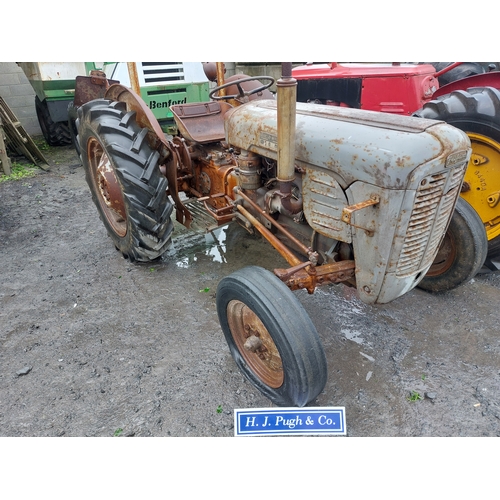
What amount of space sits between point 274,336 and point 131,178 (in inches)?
62.3

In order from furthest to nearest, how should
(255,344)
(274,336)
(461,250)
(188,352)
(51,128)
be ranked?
(51,128), (461,250), (188,352), (255,344), (274,336)

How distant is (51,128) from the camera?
6.85 meters

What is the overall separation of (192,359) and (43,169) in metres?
4.85

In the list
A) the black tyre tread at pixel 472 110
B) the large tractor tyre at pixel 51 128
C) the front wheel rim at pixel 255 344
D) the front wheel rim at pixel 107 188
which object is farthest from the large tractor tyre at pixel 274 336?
the large tractor tyre at pixel 51 128

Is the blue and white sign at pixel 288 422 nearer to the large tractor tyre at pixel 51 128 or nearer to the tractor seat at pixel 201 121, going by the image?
the tractor seat at pixel 201 121

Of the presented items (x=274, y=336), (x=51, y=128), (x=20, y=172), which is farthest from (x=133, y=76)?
(x=51, y=128)

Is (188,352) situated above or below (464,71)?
below

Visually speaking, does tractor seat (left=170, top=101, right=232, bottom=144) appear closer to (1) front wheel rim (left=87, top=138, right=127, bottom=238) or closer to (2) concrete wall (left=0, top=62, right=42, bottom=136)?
(1) front wheel rim (left=87, top=138, right=127, bottom=238)

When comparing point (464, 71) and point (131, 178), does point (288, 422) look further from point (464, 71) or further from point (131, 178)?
point (464, 71)

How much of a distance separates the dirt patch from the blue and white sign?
1.18 ft

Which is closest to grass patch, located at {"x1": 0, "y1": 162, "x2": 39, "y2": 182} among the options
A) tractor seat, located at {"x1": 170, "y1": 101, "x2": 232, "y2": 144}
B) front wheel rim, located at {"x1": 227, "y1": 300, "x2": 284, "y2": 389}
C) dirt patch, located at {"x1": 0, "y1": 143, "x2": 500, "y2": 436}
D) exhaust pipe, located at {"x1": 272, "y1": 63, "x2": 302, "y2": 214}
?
dirt patch, located at {"x1": 0, "y1": 143, "x2": 500, "y2": 436}

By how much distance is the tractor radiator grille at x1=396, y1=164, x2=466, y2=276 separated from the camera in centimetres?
173

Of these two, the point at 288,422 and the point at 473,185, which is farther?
the point at 473,185

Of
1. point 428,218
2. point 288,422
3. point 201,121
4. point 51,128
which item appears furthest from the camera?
point 51,128
